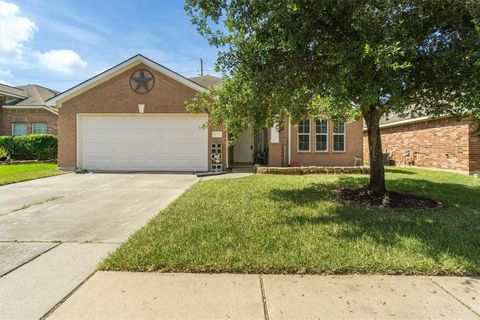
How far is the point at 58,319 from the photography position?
96.8 inches

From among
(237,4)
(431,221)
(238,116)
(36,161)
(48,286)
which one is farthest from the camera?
(36,161)

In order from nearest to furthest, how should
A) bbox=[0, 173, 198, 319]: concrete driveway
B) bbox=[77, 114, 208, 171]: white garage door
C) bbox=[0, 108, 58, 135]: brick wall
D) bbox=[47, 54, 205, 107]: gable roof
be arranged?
bbox=[0, 173, 198, 319]: concrete driveway → bbox=[47, 54, 205, 107]: gable roof → bbox=[77, 114, 208, 171]: white garage door → bbox=[0, 108, 58, 135]: brick wall

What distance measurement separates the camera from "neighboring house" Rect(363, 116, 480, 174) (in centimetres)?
1191

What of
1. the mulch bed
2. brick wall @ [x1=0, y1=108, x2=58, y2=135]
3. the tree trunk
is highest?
brick wall @ [x1=0, y1=108, x2=58, y2=135]

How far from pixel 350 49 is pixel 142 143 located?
11.1 meters

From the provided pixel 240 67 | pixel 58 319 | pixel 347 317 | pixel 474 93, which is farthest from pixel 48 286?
pixel 474 93

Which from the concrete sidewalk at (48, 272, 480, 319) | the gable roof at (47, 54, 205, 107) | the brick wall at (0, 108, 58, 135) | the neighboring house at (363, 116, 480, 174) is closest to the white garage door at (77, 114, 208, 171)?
the gable roof at (47, 54, 205, 107)

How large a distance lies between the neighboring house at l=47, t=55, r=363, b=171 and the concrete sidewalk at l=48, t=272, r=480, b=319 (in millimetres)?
10604

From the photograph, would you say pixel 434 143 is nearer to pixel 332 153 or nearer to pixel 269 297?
pixel 332 153

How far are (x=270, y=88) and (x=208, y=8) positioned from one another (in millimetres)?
2066

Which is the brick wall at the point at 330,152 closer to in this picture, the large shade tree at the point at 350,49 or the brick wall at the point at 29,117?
the large shade tree at the point at 350,49

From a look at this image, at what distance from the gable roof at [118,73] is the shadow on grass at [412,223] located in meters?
8.03

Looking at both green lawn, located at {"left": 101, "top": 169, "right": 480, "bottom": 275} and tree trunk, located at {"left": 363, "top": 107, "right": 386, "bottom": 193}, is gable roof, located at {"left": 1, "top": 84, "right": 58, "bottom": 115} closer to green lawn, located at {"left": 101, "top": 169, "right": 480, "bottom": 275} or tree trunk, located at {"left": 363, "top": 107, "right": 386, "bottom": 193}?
green lawn, located at {"left": 101, "top": 169, "right": 480, "bottom": 275}

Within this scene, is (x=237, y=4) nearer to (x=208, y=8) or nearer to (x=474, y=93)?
(x=208, y=8)
